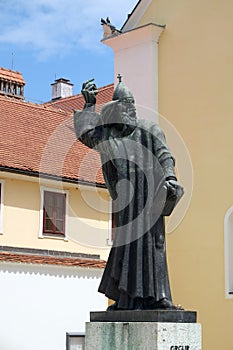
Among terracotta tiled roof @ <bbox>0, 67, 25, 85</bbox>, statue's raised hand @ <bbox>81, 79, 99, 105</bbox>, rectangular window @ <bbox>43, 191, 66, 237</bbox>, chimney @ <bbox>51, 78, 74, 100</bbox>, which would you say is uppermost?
chimney @ <bbox>51, 78, 74, 100</bbox>

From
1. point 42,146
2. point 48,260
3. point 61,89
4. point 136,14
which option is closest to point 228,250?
point 48,260

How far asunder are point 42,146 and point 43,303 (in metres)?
4.68

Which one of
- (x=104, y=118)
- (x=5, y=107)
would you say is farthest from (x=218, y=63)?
(x=104, y=118)

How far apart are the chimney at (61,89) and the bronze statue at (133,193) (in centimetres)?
2674

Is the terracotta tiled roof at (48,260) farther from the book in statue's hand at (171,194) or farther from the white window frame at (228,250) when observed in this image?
the book in statue's hand at (171,194)

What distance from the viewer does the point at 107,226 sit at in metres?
20.6

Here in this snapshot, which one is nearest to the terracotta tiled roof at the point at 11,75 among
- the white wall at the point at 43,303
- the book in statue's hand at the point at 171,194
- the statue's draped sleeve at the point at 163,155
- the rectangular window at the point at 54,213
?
the rectangular window at the point at 54,213

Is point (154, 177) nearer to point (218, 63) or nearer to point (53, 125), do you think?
point (218, 63)

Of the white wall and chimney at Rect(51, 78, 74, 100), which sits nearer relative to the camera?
the white wall

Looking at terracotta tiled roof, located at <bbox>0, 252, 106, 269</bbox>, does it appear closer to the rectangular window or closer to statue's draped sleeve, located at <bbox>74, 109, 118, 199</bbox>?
the rectangular window

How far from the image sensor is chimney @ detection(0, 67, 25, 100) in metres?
28.4

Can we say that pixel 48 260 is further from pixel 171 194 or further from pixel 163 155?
pixel 171 194

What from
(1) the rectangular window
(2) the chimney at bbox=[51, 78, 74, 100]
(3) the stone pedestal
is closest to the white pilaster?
(1) the rectangular window

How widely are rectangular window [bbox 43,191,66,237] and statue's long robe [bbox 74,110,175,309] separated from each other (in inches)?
476
